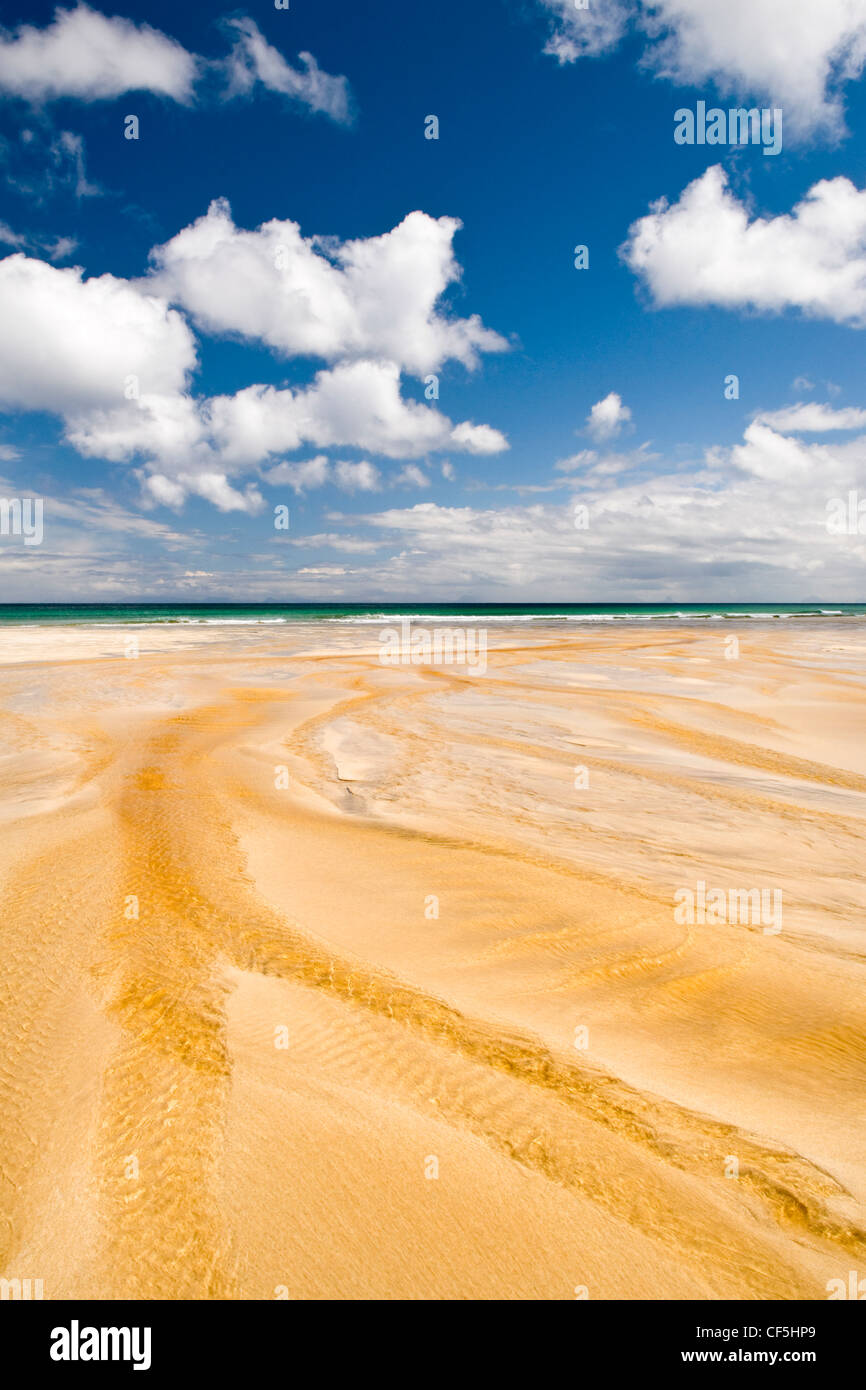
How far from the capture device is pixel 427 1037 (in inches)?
143

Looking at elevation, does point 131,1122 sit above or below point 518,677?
below

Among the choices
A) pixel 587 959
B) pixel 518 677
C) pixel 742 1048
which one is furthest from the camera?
pixel 518 677

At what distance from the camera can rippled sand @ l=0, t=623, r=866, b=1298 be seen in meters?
2.44

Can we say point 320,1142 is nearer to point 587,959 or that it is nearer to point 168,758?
point 587,959

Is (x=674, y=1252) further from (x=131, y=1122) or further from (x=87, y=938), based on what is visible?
(x=87, y=938)

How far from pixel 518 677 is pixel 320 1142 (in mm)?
19496

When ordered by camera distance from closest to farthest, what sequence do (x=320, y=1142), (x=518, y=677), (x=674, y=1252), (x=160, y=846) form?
(x=674, y=1252)
(x=320, y=1142)
(x=160, y=846)
(x=518, y=677)

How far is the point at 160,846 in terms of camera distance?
6.47 m

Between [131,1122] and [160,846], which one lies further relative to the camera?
[160,846]

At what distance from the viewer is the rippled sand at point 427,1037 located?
2443mm
